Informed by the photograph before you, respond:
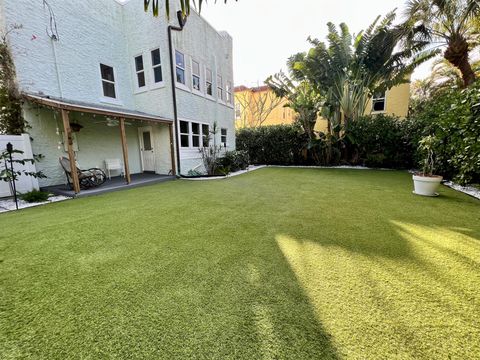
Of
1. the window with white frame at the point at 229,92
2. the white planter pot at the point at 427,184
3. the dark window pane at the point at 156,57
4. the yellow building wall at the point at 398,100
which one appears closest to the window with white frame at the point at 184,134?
the dark window pane at the point at 156,57

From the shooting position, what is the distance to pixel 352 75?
10.9 m

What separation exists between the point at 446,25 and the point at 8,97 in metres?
16.4

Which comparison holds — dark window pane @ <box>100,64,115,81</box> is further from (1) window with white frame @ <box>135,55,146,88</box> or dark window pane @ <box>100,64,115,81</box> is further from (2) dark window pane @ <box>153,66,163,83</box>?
(2) dark window pane @ <box>153,66,163,83</box>

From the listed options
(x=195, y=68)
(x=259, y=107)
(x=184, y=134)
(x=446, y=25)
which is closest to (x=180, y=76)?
(x=195, y=68)

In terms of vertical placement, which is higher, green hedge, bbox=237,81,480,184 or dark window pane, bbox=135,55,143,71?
dark window pane, bbox=135,55,143,71

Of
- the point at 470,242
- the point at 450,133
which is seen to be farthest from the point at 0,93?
the point at 450,133

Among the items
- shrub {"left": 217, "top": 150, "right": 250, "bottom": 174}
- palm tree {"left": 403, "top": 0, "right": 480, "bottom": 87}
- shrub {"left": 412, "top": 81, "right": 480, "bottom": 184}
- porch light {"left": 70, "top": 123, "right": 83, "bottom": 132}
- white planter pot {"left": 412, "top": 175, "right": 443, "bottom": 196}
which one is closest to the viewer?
shrub {"left": 412, "top": 81, "right": 480, "bottom": 184}

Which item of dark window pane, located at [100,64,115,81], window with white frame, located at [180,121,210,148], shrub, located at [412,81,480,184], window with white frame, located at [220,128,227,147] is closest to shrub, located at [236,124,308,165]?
window with white frame, located at [220,128,227,147]

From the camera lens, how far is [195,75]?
1050 centimetres

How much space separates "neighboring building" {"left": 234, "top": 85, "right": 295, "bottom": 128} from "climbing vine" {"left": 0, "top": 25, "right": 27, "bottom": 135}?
18.2 meters

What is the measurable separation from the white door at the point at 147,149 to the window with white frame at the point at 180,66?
2.81 meters

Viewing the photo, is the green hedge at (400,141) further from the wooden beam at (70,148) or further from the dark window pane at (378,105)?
the wooden beam at (70,148)

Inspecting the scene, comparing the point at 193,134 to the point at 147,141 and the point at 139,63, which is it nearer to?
the point at 147,141

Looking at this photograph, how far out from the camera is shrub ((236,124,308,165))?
13.0 m
